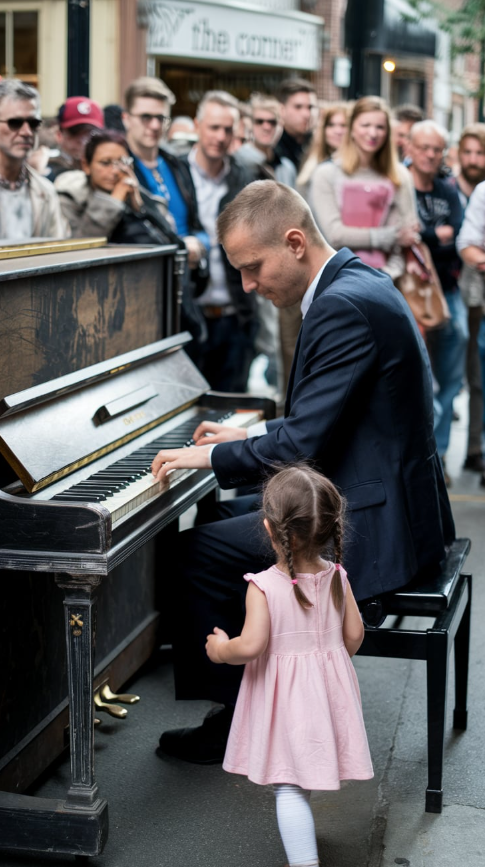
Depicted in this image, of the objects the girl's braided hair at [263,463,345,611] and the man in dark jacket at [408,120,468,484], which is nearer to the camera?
the girl's braided hair at [263,463,345,611]

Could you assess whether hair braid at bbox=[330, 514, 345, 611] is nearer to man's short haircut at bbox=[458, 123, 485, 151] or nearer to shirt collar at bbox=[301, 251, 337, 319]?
shirt collar at bbox=[301, 251, 337, 319]

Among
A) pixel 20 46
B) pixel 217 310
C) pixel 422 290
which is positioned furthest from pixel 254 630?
pixel 20 46

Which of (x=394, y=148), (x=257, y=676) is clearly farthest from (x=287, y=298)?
(x=394, y=148)

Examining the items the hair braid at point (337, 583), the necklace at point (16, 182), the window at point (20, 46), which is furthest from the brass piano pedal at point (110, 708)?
the window at point (20, 46)

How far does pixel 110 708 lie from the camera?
12.1 ft

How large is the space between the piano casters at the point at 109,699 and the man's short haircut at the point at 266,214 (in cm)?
154

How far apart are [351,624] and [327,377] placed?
667mm

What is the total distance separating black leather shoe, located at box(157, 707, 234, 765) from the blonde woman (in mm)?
3512

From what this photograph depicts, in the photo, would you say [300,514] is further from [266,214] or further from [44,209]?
[44,209]

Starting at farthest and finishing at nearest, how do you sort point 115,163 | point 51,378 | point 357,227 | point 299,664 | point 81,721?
point 357,227 < point 115,163 < point 51,378 < point 81,721 < point 299,664

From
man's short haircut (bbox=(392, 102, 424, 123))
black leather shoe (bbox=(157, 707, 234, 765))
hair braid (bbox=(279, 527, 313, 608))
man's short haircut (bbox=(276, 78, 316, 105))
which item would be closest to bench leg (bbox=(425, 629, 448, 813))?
hair braid (bbox=(279, 527, 313, 608))

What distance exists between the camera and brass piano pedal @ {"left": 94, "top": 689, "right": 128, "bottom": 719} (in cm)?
367

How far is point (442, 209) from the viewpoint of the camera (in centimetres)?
699

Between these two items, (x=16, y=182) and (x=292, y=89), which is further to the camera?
(x=292, y=89)
